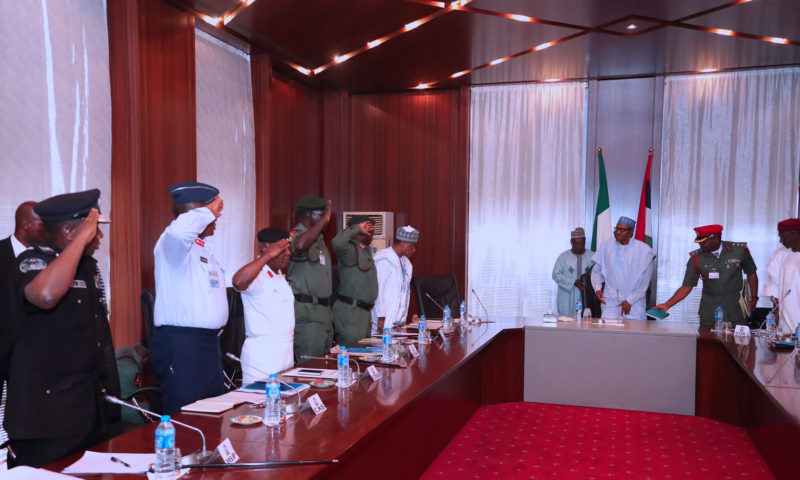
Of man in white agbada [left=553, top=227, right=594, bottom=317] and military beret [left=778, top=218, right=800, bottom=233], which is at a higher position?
military beret [left=778, top=218, right=800, bottom=233]

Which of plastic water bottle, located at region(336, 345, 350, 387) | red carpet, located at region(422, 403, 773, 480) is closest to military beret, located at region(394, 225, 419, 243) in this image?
red carpet, located at region(422, 403, 773, 480)

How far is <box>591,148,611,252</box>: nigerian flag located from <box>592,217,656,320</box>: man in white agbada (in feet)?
3.10

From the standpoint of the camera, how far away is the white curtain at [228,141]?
547 cm

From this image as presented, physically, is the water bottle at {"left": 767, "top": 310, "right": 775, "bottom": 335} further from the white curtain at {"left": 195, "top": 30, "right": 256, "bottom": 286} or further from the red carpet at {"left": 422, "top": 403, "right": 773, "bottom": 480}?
the white curtain at {"left": 195, "top": 30, "right": 256, "bottom": 286}

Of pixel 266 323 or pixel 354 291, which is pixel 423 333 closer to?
pixel 354 291

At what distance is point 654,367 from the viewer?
4.94 metres

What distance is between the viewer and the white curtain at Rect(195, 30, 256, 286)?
215 inches

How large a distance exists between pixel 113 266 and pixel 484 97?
4.76m

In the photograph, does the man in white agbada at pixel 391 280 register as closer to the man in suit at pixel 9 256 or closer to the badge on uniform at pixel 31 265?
the man in suit at pixel 9 256

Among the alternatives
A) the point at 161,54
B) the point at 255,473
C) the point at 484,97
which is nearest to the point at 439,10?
the point at 161,54

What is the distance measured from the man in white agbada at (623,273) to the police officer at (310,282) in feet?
10.1

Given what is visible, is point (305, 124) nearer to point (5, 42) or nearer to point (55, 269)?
point (5, 42)

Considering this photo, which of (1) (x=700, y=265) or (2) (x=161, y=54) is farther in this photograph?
(1) (x=700, y=265)

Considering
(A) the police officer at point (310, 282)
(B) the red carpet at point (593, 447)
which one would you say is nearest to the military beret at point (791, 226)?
(B) the red carpet at point (593, 447)
